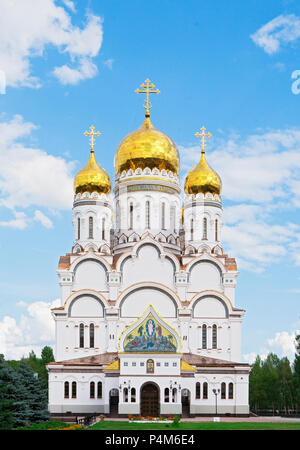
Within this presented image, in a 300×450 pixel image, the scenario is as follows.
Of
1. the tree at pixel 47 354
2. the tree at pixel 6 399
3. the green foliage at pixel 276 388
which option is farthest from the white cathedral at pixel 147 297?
the tree at pixel 47 354

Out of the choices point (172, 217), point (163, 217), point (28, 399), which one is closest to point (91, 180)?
point (163, 217)

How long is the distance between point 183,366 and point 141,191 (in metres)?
11.3

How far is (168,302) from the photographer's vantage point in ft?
120

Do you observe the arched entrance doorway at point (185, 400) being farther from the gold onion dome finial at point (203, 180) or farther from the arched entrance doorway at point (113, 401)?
the gold onion dome finial at point (203, 180)

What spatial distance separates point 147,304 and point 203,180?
8305 millimetres

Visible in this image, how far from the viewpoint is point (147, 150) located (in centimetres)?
4006

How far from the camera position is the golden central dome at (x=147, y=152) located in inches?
1574

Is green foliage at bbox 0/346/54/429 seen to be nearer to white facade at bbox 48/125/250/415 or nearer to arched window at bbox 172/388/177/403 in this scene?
white facade at bbox 48/125/250/415

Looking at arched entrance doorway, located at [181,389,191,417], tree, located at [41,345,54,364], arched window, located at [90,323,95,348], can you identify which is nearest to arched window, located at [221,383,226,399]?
arched entrance doorway, located at [181,389,191,417]

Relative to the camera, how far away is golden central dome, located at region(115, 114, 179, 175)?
39969mm

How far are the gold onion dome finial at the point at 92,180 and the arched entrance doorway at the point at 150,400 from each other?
1273 centimetres

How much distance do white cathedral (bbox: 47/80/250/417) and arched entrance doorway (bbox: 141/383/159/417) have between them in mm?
47
